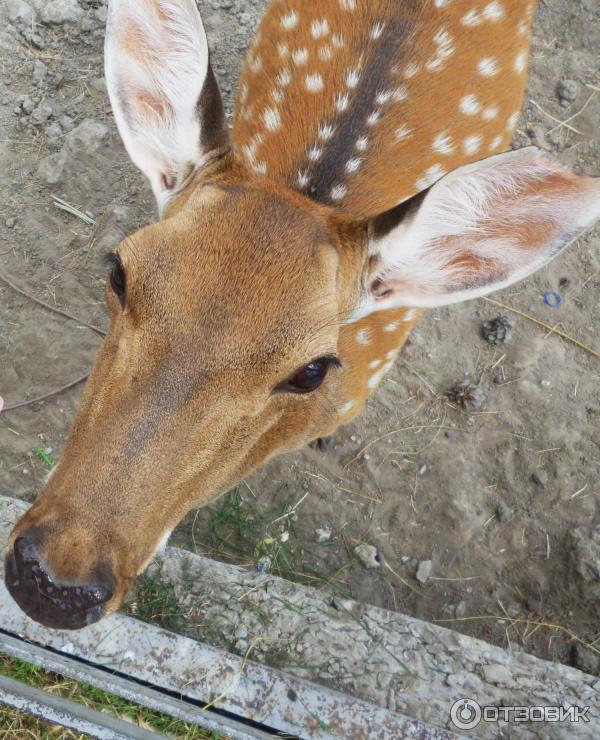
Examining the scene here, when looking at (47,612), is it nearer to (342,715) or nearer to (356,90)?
(342,715)

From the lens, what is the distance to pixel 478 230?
180 cm

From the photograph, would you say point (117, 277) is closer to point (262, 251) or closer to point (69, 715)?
point (262, 251)

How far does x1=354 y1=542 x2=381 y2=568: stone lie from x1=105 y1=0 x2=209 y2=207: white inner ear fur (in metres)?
1.73

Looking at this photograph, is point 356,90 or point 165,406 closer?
point 165,406

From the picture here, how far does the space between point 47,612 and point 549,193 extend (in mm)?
1436

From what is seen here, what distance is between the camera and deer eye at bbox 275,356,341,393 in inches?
68.7

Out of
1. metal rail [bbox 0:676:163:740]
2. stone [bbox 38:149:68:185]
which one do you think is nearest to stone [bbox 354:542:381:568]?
metal rail [bbox 0:676:163:740]

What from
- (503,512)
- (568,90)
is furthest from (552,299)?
(568,90)

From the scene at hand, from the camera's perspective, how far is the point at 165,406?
153cm

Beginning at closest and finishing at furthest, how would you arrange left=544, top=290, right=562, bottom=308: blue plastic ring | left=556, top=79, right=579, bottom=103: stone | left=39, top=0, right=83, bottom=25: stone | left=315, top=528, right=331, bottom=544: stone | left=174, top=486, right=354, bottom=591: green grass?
left=174, top=486, right=354, bottom=591: green grass, left=315, top=528, right=331, bottom=544: stone, left=544, top=290, right=562, bottom=308: blue plastic ring, left=39, top=0, right=83, bottom=25: stone, left=556, top=79, right=579, bottom=103: stone

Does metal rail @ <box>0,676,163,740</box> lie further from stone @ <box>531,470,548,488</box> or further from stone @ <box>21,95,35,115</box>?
stone @ <box>21,95,35,115</box>

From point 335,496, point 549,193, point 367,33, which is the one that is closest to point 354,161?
point 367,33

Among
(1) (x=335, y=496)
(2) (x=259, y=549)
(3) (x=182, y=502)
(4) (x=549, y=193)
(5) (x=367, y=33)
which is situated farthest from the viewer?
(1) (x=335, y=496)

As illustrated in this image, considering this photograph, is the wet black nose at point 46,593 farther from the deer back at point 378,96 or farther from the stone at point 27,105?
the stone at point 27,105
